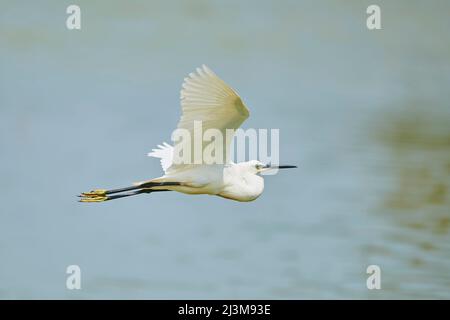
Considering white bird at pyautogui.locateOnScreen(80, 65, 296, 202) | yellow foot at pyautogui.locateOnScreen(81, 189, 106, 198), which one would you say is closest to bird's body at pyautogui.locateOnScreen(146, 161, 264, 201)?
white bird at pyautogui.locateOnScreen(80, 65, 296, 202)

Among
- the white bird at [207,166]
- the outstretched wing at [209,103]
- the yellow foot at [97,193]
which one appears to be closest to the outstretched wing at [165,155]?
the white bird at [207,166]

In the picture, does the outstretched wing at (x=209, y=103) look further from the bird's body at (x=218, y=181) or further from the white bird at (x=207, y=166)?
the bird's body at (x=218, y=181)

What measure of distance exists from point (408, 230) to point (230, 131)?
331 cm

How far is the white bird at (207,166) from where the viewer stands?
5.49 m

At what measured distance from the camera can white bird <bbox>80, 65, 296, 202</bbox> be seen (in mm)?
5491

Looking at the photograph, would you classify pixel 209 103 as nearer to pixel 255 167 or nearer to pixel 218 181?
pixel 218 181

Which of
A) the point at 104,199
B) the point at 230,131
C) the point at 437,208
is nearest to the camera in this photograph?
the point at 230,131

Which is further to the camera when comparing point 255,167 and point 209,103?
point 255,167

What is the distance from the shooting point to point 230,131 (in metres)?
5.78

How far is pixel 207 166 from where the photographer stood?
6035mm

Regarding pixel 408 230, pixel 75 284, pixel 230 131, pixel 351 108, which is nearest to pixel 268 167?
Answer: pixel 230 131

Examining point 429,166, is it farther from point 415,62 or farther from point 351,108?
point 415,62

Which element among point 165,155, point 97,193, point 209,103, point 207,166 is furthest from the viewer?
point 165,155

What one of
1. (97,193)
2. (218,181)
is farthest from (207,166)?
(97,193)
